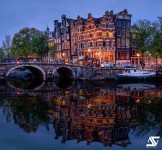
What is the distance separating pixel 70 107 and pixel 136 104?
5138mm

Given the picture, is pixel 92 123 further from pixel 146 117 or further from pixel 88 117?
pixel 146 117

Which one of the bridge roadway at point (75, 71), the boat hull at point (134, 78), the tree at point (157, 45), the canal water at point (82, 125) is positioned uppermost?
the tree at point (157, 45)

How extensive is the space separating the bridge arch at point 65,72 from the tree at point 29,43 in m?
9.19

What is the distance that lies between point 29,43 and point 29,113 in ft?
153

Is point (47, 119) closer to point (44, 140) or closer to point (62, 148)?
point (44, 140)

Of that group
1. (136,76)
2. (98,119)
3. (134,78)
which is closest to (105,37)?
(134,78)

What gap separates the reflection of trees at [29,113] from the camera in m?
18.2

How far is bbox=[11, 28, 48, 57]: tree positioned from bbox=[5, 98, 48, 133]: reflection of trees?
37.1 meters

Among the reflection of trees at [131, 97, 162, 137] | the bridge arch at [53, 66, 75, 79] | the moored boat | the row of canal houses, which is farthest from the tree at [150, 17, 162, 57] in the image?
the reflection of trees at [131, 97, 162, 137]

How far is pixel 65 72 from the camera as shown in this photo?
5672cm

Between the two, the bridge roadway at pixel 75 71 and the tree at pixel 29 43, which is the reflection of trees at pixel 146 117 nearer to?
the bridge roadway at pixel 75 71

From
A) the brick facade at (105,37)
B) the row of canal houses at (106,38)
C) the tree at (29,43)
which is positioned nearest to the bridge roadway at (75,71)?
Answer: the brick facade at (105,37)

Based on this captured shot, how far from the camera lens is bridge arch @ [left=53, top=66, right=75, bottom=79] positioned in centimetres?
5283

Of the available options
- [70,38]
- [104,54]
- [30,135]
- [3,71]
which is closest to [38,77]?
[3,71]
